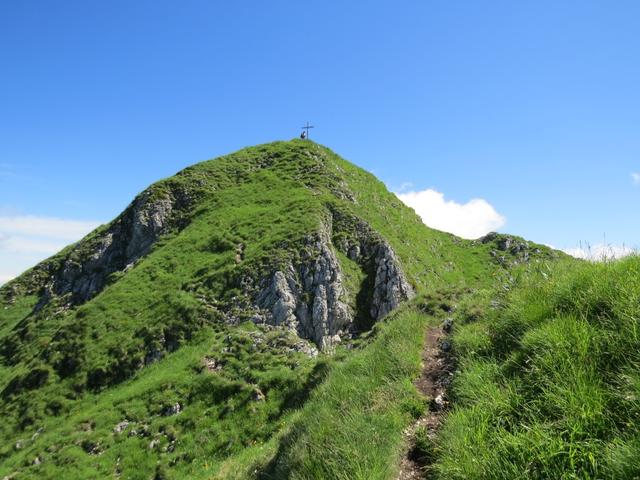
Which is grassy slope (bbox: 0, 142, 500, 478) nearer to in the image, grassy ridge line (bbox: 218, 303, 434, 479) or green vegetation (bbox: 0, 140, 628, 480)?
green vegetation (bbox: 0, 140, 628, 480)

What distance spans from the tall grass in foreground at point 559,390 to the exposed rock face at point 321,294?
28326mm

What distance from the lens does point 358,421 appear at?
338 inches

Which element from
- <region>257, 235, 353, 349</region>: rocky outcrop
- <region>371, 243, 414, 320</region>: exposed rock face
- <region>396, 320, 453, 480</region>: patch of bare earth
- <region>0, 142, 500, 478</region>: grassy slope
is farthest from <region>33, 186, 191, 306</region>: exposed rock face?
<region>396, 320, 453, 480</region>: patch of bare earth

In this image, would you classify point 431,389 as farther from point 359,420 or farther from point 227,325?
point 227,325

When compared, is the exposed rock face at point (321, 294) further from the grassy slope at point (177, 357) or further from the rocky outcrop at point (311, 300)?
the grassy slope at point (177, 357)

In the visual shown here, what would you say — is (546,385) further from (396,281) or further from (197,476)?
(396,281)

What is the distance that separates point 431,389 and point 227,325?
28.9m

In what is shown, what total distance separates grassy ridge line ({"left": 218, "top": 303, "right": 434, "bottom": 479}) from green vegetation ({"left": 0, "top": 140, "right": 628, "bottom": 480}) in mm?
50

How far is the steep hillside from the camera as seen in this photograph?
14.4m

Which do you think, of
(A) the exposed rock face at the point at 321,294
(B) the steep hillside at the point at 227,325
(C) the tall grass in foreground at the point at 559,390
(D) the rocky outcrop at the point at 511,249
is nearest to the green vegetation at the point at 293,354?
(C) the tall grass in foreground at the point at 559,390

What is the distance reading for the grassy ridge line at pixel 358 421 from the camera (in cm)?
745

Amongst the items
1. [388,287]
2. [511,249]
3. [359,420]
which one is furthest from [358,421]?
[511,249]

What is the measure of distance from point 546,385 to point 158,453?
27.1 metres

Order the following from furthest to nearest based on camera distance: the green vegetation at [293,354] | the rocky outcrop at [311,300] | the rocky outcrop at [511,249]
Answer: the rocky outcrop at [511,249] → the rocky outcrop at [311,300] → the green vegetation at [293,354]
